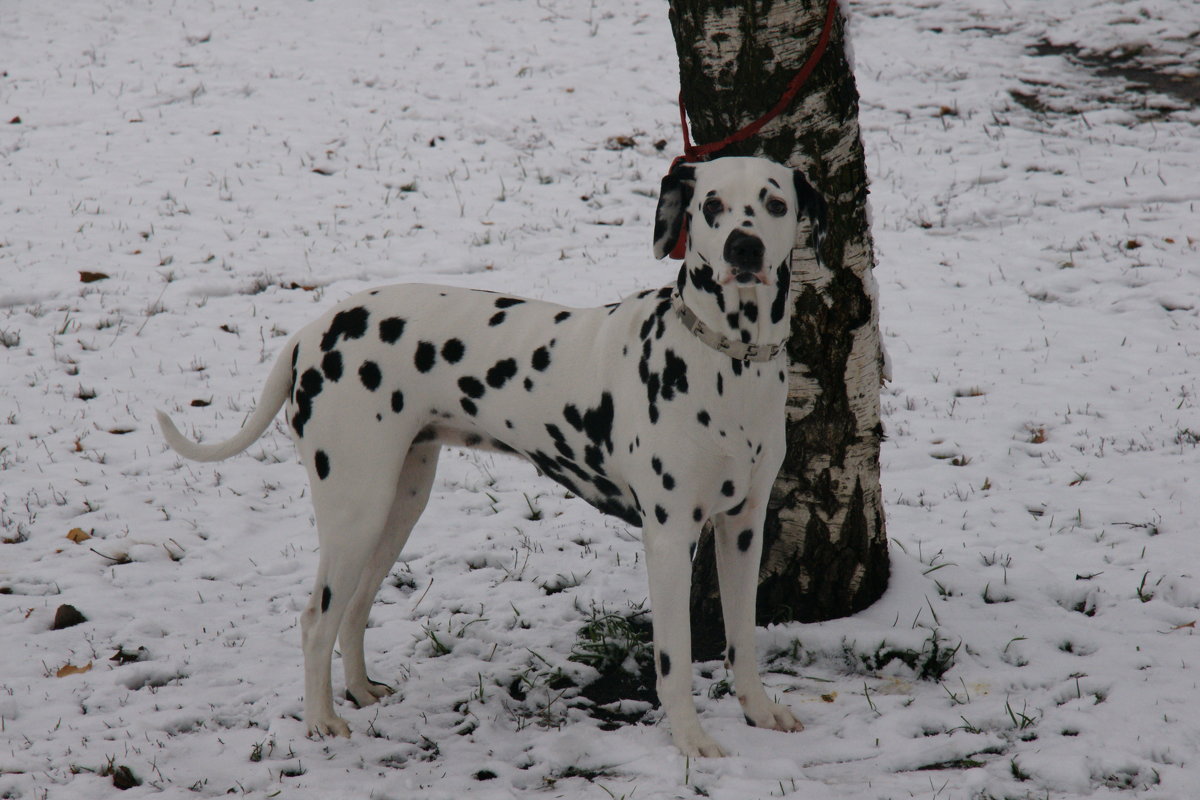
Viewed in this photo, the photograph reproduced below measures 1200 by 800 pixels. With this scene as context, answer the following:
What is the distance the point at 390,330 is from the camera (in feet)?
12.4

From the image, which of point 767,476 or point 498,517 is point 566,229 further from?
point 767,476

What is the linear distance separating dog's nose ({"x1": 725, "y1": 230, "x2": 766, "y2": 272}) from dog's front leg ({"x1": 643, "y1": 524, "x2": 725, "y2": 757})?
0.91m

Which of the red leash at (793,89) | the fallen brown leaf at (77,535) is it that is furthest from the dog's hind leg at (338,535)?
the fallen brown leaf at (77,535)

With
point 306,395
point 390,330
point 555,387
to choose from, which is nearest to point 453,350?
point 390,330

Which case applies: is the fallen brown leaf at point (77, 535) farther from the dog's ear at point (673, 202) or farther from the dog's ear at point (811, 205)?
the dog's ear at point (811, 205)

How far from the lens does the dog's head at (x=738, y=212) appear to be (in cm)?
311

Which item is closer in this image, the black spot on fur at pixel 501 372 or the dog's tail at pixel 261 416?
the black spot on fur at pixel 501 372

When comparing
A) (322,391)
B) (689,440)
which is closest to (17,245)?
(322,391)

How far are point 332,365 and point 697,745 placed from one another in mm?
1834

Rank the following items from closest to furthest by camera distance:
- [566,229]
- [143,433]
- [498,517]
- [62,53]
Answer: [498,517] < [143,433] < [566,229] < [62,53]

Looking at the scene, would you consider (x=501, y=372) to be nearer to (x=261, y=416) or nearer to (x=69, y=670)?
(x=261, y=416)

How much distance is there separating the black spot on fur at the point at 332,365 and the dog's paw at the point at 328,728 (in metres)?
1.23

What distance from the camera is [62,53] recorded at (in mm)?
12781

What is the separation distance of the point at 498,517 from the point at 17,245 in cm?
562
